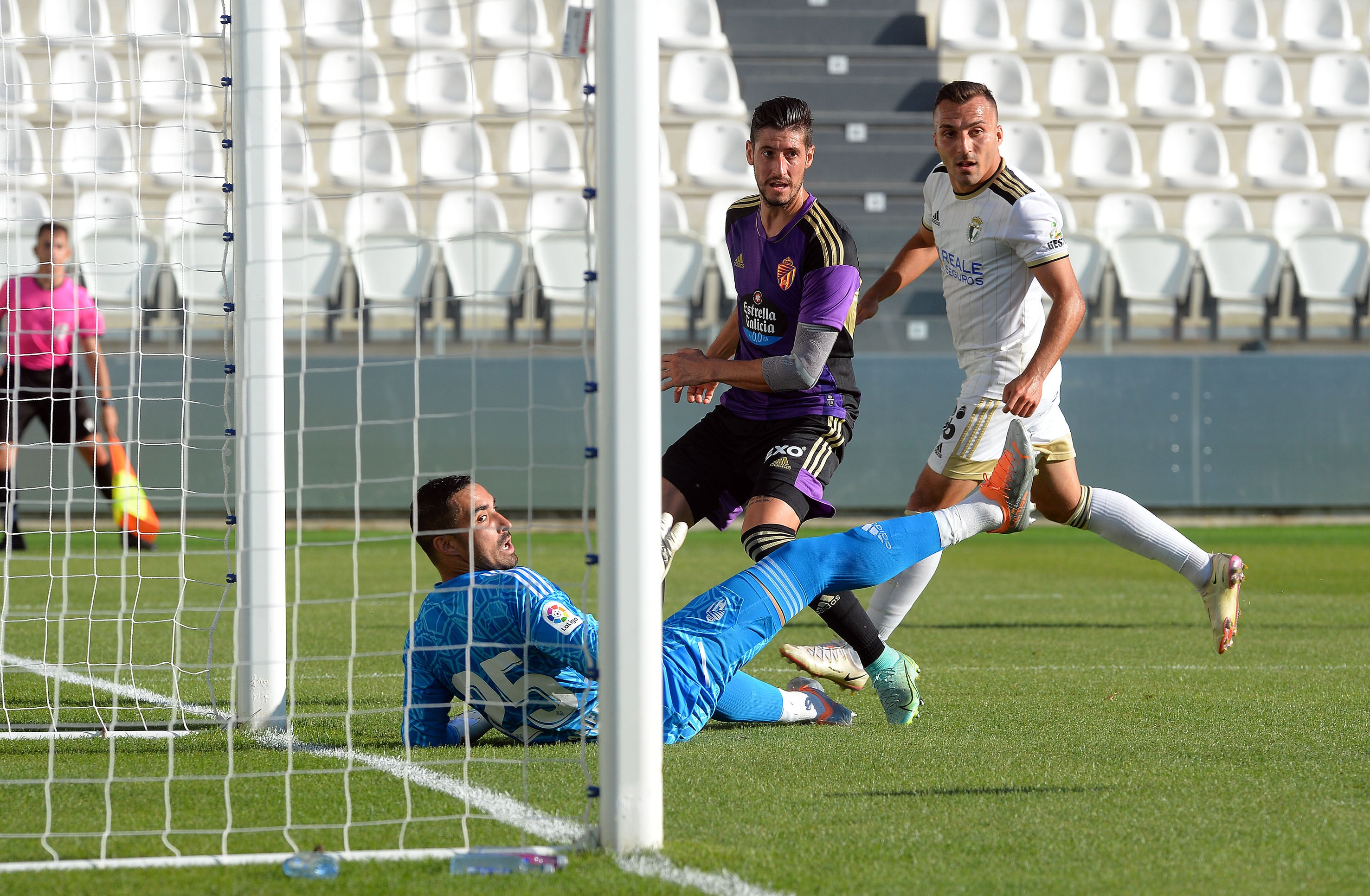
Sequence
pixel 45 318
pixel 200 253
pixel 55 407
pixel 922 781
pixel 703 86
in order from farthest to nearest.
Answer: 1. pixel 703 86
2. pixel 200 253
3. pixel 45 318
4. pixel 55 407
5. pixel 922 781

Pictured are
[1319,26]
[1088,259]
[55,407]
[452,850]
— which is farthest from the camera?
[1319,26]

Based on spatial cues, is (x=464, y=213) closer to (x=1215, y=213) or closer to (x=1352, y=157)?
(x=1215, y=213)

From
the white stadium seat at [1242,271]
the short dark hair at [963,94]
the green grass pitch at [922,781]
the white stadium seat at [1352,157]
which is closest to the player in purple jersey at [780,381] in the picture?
the short dark hair at [963,94]

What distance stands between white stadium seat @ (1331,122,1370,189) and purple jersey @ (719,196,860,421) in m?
13.3

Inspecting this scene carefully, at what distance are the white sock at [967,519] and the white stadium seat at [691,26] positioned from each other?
12.9 meters

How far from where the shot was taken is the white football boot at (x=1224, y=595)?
4.93 metres

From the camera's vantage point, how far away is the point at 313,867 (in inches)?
104

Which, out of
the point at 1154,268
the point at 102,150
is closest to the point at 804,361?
the point at 1154,268

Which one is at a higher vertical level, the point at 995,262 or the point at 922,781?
the point at 995,262

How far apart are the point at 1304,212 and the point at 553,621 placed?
1402 cm

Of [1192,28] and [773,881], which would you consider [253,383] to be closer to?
[773,881]

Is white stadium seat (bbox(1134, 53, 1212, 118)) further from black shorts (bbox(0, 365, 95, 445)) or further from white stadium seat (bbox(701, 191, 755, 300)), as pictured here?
black shorts (bbox(0, 365, 95, 445))

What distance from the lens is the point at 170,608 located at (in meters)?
7.54

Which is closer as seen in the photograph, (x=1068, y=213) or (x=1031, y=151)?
(x=1068, y=213)
